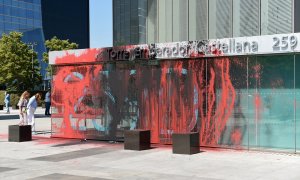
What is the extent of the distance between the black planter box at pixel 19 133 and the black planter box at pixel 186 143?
6.32 m

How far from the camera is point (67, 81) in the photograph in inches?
702

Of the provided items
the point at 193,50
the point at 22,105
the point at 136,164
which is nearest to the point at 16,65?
the point at 22,105

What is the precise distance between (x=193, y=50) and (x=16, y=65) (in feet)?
157

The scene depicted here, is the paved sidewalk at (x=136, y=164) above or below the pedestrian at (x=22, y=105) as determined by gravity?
below

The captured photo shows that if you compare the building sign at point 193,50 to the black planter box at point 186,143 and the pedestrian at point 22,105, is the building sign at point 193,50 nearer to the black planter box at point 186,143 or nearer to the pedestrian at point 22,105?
the black planter box at point 186,143

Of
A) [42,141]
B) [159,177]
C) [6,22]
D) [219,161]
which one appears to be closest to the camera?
[159,177]

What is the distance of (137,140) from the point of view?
14008mm

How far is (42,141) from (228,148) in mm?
6752

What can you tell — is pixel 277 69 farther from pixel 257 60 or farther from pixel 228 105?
pixel 228 105

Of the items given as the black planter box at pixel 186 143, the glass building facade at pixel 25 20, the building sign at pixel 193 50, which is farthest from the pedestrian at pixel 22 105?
the glass building facade at pixel 25 20

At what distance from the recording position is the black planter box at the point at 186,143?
42.6 ft

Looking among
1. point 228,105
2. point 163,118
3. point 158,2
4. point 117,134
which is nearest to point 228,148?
point 228,105

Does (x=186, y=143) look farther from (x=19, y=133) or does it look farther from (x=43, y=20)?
(x=43, y=20)

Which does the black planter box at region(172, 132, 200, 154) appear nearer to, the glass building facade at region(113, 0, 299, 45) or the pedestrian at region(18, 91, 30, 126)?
the glass building facade at region(113, 0, 299, 45)
